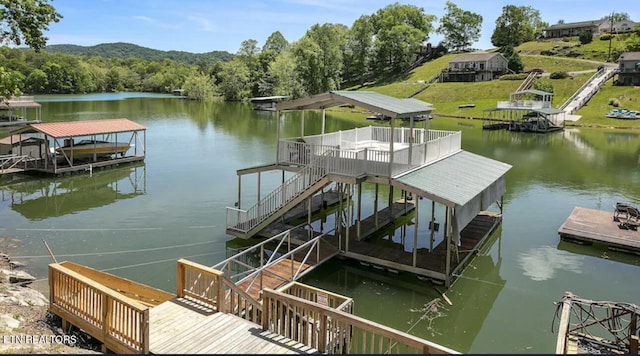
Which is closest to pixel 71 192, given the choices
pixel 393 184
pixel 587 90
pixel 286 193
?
pixel 286 193

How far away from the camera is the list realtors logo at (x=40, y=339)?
9.85 m

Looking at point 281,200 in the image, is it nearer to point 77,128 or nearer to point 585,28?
point 77,128

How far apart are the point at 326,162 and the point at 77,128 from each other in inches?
950

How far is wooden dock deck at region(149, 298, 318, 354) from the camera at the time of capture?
374 inches

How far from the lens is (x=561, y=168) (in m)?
39.7

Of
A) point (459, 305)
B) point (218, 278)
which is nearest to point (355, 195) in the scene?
point (459, 305)

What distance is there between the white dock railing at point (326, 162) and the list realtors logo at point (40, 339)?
9.60 meters

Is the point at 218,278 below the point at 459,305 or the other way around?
the other way around

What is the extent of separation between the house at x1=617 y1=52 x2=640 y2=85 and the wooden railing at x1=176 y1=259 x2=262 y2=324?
298 feet

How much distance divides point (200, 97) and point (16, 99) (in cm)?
8349

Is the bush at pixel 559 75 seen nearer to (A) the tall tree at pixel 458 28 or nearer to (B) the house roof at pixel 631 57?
(B) the house roof at pixel 631 57

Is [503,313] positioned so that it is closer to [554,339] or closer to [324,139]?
[554,339]

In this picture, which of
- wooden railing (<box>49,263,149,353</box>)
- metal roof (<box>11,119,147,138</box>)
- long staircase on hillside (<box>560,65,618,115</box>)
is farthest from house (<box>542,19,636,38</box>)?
wooden railing (<box>49,263,149,353</box>)

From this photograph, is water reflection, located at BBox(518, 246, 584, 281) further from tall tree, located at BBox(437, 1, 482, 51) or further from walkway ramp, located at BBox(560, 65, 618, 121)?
tall tree, located at BBox(437, 1, 482, 51)
